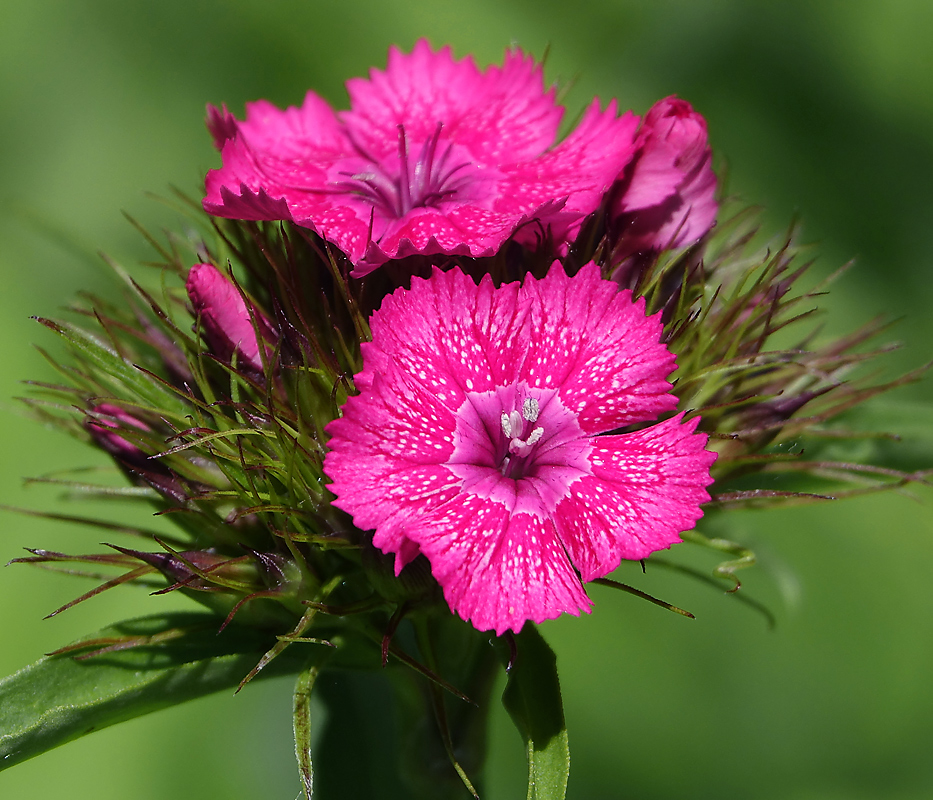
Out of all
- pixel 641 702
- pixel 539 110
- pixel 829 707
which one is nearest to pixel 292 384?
pixel 539 110

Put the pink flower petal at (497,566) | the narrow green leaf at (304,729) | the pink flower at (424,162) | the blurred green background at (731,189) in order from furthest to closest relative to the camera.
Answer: the blurred green background at (731,189) < the pink flower at (424,162) < the narrow green leaf at (304,729) < the pink flower petal at (497,566)

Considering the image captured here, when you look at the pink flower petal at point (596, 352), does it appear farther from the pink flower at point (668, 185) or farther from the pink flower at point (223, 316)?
the pink flower at point (223, 316)

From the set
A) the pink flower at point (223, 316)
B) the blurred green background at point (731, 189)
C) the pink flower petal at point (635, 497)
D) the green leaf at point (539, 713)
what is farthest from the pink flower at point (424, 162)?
the blurred green background at point (731, 189)

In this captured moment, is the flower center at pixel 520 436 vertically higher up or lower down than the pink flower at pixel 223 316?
lower down

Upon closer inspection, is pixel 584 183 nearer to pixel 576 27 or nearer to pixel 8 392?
pixel 8 392

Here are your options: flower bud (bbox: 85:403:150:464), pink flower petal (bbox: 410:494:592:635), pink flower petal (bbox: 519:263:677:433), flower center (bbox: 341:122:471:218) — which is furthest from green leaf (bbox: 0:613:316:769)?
flower center (bbox: 341:122:471:218)

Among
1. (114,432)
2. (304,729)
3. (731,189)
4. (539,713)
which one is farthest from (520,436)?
(731,189)

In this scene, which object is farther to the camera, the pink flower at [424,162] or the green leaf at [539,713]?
the pink flower at [424,162]
